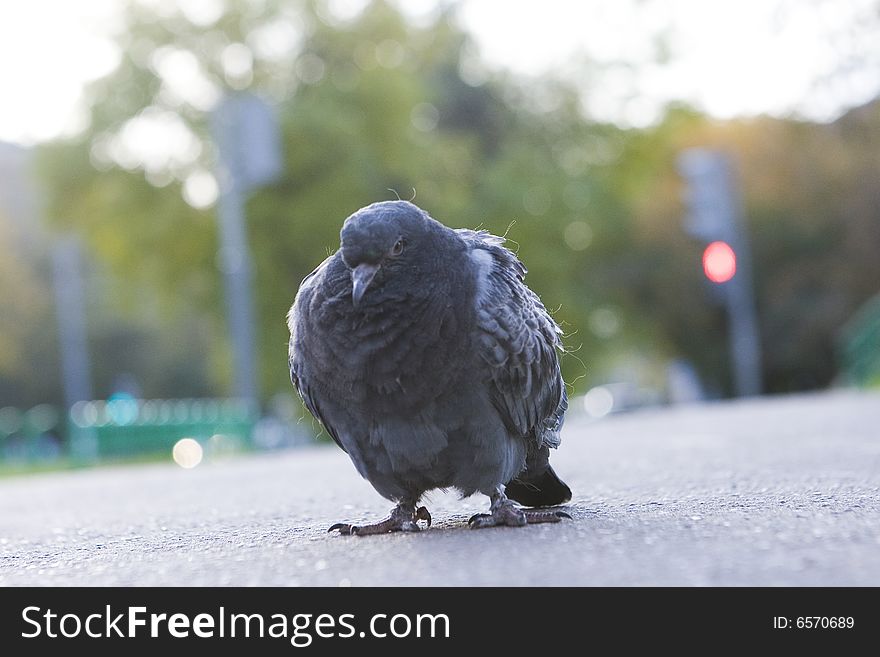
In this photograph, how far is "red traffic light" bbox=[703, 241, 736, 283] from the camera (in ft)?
78.6

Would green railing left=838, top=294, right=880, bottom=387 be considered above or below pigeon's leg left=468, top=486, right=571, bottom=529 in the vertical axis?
below

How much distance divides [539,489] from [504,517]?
670 mm

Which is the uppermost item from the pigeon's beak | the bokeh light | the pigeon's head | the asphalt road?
the pigeon's head

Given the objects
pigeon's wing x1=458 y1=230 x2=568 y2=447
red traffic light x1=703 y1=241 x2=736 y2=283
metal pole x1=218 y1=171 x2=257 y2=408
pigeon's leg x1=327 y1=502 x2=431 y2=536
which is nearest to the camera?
pigeon's wing x1=458 y1=230 x2=568 y2=447

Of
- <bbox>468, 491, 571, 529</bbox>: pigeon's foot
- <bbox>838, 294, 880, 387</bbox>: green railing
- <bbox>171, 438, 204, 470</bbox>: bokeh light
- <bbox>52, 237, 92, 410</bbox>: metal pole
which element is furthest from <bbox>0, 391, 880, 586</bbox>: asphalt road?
<bbox>52, 237, 92, 410</bbox>: metal pole

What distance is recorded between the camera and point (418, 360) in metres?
4.48

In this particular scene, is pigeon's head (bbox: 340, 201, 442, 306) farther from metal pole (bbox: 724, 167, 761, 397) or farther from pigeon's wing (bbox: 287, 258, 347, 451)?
metal pole (bbox: 724, 167, 761, 397)

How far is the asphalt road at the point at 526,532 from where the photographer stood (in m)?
3.61

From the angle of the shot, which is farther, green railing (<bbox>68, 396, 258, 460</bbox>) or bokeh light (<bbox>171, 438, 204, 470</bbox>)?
green railing (<bbox>68, 396, 258, 460</bbox>)

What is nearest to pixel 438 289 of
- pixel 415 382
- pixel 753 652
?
pixel 415 382

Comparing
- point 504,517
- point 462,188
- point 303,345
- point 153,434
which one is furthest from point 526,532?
point 462,188

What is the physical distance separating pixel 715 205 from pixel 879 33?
14.6 feet

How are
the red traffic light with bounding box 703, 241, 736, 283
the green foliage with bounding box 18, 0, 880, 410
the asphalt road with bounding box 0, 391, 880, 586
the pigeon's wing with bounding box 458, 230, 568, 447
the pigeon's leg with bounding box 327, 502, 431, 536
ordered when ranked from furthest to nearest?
the green foliage with bounding box 18, 0, 880, 410 < the red traffic light with bounding box 703, 241, 736, 283 < the pigeon's leg with bounding box 327, 502, 431, 536 < the pigeon's wing with bounding box 458, 230, 568, 447 < the asphalt road with bounding box 0, 391, 880, 586

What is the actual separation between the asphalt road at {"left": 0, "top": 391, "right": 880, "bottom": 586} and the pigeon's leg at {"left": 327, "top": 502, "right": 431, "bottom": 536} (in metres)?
0.12
